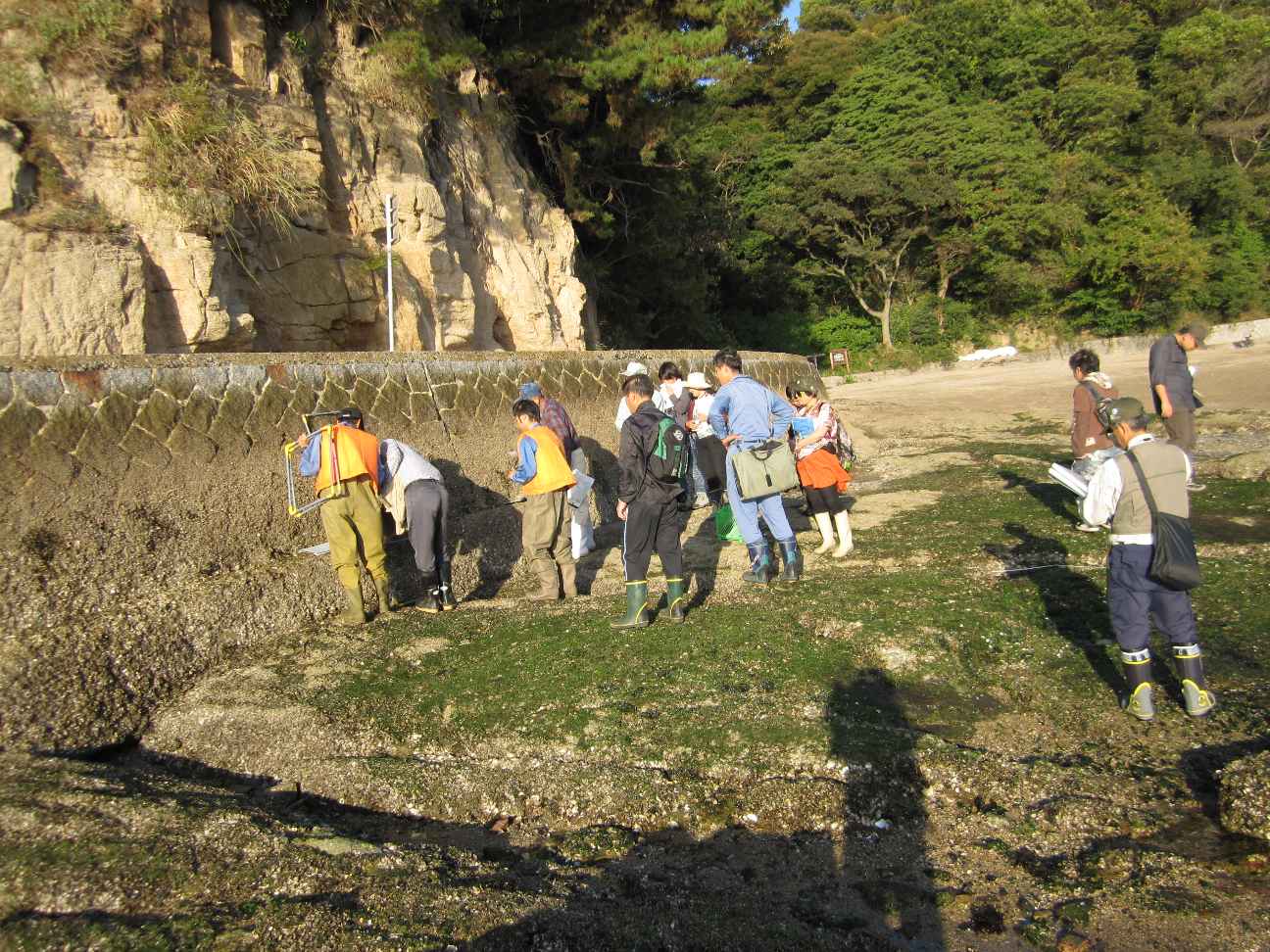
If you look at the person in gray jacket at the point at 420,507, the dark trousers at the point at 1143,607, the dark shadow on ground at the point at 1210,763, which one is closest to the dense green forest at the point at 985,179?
the person in gray jacket at the point at 420,507

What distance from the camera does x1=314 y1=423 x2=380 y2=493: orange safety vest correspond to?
5.68 metres

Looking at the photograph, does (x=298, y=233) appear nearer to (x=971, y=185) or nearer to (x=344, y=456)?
(x=344, y=456)

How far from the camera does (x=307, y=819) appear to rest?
3.40 metres

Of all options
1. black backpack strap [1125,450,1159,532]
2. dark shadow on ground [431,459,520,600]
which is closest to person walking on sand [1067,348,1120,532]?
black backpack strap [1125,450,1159,532]

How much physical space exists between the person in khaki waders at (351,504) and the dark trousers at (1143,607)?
4.76 metres

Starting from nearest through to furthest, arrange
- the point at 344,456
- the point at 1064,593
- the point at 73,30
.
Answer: the point at 1064,593, the point at 344,456, the point at 73,30

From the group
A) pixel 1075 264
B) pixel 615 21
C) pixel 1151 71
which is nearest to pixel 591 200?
pixel 615 21

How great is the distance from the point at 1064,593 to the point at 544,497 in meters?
3.83

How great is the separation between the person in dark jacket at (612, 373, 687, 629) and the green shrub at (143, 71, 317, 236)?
5.20 meters

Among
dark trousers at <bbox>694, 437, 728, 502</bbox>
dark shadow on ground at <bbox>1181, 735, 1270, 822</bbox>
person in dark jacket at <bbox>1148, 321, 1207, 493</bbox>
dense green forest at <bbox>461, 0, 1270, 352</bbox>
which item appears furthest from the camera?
dense green forest at <bbox>461, 0, 1270, 352</bbox>

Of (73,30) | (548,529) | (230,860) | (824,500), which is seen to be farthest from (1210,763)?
(73,30)

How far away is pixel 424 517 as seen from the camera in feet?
19.8

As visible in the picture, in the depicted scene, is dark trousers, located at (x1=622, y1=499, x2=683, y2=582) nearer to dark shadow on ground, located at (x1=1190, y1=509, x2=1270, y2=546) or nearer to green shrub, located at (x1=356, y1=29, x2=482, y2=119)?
dark shadow on ground, located at (x1=1190, y1=509, x2=1270, y2=546)

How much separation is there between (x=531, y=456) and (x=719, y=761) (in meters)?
3.22
